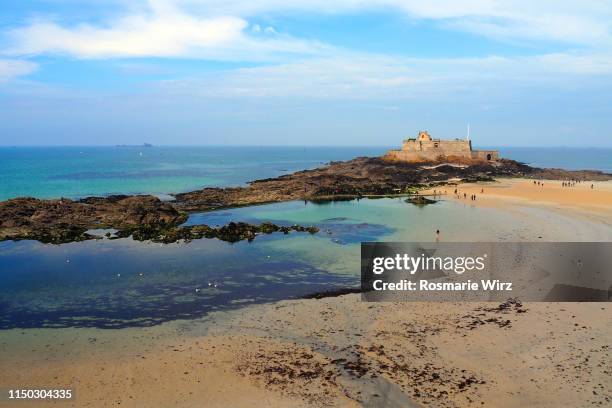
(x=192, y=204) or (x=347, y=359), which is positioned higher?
(x=192, y=204)

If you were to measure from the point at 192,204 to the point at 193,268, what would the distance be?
937 inches

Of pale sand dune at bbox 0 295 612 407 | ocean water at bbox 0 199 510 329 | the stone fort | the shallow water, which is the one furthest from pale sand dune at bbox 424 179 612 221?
pale sand dune at bbox 0 295 612 407

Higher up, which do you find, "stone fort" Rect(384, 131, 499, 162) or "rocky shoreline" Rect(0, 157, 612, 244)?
"stone fort" Rect(384, 131, 499, 162)

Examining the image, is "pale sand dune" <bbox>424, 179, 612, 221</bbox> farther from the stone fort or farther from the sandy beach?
the sandy beach

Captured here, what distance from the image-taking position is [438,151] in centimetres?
8800

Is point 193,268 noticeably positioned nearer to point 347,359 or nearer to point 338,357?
point 338,357

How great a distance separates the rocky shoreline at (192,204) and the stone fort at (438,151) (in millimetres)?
6566

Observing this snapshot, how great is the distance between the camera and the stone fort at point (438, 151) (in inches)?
3435

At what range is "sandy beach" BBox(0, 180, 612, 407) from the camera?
12.9 meters

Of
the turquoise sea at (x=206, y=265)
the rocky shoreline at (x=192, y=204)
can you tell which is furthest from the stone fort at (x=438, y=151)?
the turquoise sea at (x=206, y=265)

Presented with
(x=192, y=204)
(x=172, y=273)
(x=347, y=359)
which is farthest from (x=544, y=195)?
(x=347, y=359)

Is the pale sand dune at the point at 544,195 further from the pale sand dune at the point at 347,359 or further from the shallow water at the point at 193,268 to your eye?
the pale sand dune at the point at 347,359

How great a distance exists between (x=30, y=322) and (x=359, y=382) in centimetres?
A: 1329

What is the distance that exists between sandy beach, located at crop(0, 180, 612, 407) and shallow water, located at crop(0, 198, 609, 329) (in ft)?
5.88
